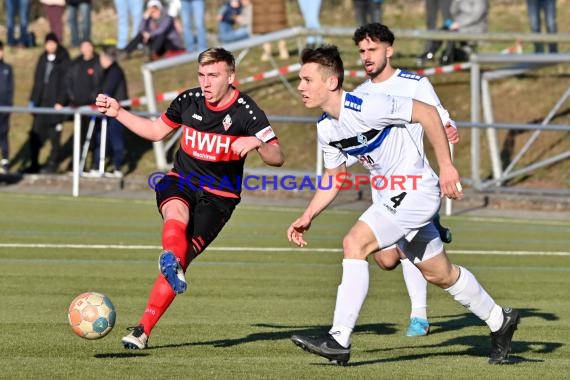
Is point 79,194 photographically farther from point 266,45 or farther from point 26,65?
point 26,65

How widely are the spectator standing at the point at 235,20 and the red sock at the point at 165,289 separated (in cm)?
1962

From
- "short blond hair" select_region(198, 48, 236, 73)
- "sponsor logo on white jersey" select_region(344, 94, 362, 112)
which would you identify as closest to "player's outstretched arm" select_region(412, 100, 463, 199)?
"sponsor logo on white jersey" select_region(344, 94, 362, 112)

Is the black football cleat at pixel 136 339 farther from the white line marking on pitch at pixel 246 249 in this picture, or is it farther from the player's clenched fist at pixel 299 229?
the white line marking on pitch at pixel 246 249

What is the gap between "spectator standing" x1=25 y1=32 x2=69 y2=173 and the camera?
2383 centimetres

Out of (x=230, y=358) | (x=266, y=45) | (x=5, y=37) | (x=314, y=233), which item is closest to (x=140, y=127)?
(x=230, y=358)

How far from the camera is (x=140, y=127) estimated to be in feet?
32.7

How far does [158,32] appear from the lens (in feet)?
90.3

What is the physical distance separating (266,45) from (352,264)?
60.7ft

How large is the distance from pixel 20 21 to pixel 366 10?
28.1 feet

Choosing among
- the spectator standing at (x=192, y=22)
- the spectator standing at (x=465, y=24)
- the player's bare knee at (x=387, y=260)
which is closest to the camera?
the player's bare knee at (x=387, y=260)

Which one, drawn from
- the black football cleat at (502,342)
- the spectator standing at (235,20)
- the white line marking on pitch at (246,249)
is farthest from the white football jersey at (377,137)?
the spectator standing at (235,20)

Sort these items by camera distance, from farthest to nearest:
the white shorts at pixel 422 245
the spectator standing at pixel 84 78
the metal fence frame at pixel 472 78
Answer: the spectator standing at pixel 84 78
the metal fence frame at pixel 472 78
the white shorts at pixel 422 245

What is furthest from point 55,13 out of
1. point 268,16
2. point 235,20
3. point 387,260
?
point 387,260

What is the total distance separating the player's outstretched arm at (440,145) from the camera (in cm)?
824
